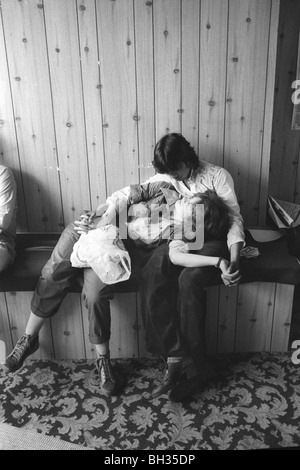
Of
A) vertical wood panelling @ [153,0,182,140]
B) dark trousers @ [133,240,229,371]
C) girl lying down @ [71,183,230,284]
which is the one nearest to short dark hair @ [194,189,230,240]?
girl lying down @ [71,183,230,284]

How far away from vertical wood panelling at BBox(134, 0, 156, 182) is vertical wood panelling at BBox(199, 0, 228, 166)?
10.2 inches

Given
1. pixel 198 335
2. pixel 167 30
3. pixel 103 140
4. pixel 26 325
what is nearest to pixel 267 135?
pixel 167 30

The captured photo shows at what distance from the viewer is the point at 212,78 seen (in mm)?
2109

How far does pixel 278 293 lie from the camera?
1.95m

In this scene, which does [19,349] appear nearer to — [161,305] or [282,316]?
[161,305]

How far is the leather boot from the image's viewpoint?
5.74ft

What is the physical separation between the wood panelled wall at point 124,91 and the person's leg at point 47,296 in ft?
1.80

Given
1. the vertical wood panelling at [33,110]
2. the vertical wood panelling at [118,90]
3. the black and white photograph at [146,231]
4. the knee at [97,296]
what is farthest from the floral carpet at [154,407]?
the vertical wood panelling at [118,90]

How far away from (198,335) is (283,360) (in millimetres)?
542

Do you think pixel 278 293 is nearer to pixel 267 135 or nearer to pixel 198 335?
pixel 198 335

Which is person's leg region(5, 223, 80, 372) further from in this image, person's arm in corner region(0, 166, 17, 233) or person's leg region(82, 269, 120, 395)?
person's arm in corner region(0, 166, 17, 233)

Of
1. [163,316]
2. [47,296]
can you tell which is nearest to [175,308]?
[163,316]

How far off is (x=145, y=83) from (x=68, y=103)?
42 centimetres

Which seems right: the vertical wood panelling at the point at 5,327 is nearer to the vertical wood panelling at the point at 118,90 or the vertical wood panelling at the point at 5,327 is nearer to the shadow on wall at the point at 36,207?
the shadow on wall at the point at 36,207
